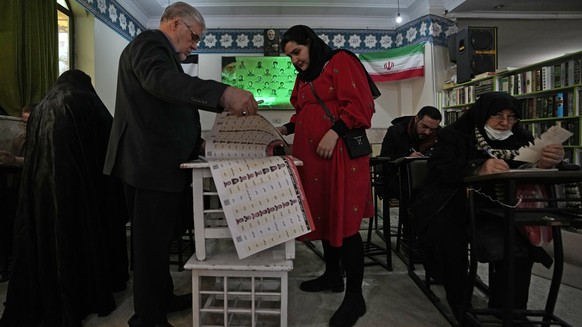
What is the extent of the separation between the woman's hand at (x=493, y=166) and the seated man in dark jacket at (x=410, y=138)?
1102mm

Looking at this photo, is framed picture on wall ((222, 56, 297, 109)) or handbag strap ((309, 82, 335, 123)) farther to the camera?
framed picture on wall ((222, 56, 297, 109))

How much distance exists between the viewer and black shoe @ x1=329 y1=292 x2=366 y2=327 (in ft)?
4.67

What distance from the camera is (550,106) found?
3480 mm

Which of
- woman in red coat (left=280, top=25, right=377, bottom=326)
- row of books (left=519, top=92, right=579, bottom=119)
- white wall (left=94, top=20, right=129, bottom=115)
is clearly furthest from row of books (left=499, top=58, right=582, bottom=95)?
white wall (left=94, top=20, right=129, bottom=115)

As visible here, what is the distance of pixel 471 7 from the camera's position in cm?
450

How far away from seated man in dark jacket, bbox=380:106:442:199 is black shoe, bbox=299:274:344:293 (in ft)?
3.30

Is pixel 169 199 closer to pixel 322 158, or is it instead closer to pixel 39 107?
pixel 322 158

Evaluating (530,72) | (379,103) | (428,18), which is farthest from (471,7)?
(379,103)

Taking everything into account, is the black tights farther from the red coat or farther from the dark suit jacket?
the dark suit jacket

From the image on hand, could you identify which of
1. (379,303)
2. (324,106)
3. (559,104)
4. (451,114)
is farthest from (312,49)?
(451,114)

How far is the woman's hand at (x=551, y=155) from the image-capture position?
4.25 feet

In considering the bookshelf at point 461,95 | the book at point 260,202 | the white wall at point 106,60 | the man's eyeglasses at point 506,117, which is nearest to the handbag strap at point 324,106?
the book at point 260,202

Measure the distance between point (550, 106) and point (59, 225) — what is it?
4.45 metres

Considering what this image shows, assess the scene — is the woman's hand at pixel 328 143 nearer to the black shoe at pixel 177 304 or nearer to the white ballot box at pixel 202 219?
the white ballot box at pixel 202 219
